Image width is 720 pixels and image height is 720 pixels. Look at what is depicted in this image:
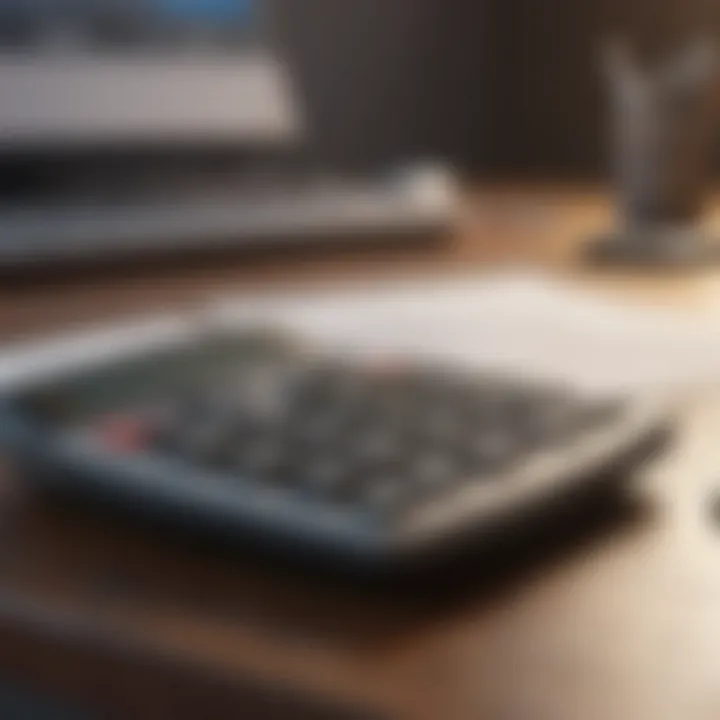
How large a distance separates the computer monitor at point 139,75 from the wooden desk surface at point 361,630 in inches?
24.4

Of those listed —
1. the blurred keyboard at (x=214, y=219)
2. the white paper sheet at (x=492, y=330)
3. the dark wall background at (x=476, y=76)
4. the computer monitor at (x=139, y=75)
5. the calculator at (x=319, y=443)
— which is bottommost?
the calculator at (x=319, y=443)

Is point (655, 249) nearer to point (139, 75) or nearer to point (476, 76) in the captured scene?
point (139, 75)

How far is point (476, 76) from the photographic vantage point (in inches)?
62.4

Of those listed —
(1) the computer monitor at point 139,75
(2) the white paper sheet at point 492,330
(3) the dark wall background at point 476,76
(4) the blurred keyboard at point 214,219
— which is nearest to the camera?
(2) the white paper sheet at point 492,330

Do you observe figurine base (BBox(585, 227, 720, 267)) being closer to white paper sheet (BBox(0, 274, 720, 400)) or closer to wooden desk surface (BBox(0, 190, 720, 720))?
white paper sheet (BBox(0, 274, 720, 400))

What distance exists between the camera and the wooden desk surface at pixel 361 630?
313mm

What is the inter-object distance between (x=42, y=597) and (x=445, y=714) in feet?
0.36

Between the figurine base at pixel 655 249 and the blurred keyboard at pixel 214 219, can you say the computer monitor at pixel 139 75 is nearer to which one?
the blurred keyboard at pixel 214 219

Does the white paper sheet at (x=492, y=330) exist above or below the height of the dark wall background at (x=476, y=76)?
below

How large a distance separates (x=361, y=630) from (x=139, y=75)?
0.81m

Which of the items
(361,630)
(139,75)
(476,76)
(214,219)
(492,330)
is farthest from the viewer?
(476,76)

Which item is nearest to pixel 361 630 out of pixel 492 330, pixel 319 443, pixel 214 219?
pixel 319 443

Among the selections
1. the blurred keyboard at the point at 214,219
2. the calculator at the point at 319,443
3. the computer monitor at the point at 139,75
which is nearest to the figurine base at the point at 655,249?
the blurred keyboard at the point at 214,219

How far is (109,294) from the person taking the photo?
0.78m
